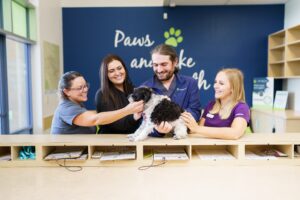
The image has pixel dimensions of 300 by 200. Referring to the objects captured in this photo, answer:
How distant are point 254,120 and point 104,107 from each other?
3.51 m

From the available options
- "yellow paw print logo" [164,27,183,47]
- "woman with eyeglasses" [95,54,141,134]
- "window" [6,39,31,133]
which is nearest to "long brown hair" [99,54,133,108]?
"woman with eyeglasses" [95,54,141,134]

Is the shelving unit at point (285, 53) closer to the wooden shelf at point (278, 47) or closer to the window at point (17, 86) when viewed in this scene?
the wooden shelf at point (278, 47)

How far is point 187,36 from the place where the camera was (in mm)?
5129

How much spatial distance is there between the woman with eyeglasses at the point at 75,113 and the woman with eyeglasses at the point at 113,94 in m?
0.17

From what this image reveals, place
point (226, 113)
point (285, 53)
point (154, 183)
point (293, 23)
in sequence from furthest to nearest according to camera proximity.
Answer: point (293, 23) → point (285, 53) → point (226, 113) → point (154, 183)

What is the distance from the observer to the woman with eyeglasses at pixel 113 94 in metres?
2.04

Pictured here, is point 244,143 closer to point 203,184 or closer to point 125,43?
point 203,184

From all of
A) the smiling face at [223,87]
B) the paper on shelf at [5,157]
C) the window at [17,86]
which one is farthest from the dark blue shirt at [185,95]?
the window at [17,86]

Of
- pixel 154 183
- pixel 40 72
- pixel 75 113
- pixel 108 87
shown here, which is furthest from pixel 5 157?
pixel 40 72

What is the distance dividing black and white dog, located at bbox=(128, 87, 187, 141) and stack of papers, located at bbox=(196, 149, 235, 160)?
175 millimetres

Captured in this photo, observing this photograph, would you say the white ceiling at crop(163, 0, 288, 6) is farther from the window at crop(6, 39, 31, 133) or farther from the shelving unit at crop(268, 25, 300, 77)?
the window at crop(6, 39, 31, 133)

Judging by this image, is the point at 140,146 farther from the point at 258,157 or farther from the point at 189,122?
the point at 258,157

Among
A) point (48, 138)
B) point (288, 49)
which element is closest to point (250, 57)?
point (288, 49)

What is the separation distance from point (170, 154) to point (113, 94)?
0.70 m
